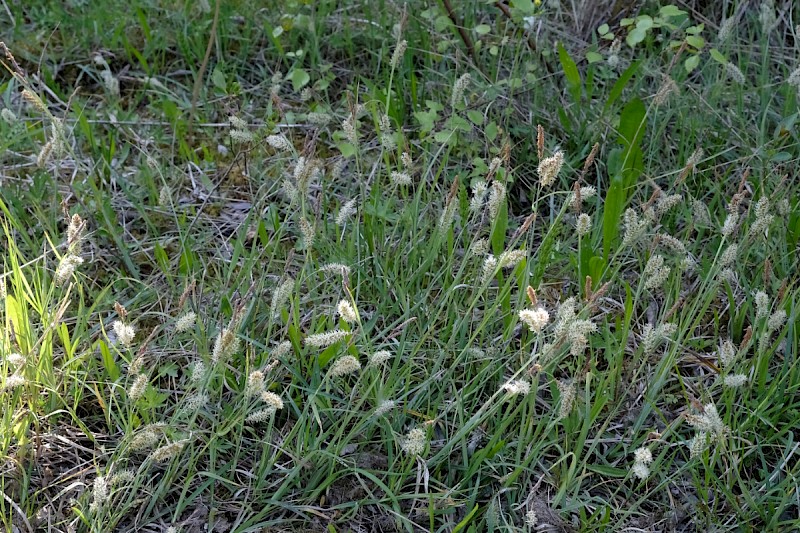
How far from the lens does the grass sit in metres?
1.87

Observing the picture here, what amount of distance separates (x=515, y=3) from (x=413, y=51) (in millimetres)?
556

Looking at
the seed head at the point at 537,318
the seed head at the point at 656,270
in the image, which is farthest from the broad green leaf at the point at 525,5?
the seed head at the point at 537,318

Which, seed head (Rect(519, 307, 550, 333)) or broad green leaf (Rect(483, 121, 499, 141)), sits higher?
seed head (Rect(519, 307, 550, 333))

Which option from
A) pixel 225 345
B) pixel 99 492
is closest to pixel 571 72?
pixel 225 345

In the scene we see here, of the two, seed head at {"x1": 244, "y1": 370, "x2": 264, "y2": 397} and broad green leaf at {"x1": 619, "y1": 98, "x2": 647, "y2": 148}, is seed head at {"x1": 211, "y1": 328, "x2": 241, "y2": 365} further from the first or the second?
broad green leaf at {"x1": 619, "y1": 98, "x2": 647, "y2": 148}

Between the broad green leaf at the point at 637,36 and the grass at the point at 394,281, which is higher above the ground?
the broad green leaf at the point at 637,36

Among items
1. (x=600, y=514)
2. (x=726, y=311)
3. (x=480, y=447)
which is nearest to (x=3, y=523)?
(x=480, y=447)

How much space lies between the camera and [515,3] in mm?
2727

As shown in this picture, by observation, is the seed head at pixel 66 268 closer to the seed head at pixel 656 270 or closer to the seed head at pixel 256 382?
the seed head at pixel 256 382

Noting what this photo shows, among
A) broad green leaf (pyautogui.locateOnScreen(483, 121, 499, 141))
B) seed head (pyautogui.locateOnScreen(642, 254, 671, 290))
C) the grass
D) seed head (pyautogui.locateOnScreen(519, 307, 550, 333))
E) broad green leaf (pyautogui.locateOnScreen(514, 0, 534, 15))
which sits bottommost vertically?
the grass

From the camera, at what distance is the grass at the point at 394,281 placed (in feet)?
6.15

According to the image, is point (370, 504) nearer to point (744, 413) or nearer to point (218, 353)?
point (218, 353)

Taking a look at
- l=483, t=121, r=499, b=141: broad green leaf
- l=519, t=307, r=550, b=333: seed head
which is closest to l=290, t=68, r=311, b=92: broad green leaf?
l=483, t=121, r=499, b=141: broad green leaf

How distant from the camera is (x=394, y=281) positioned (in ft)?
7.56
